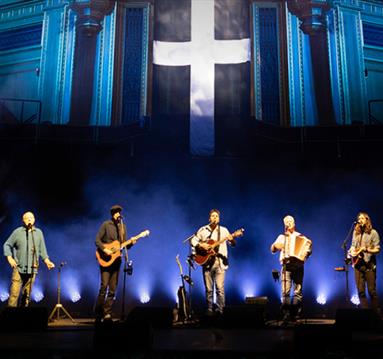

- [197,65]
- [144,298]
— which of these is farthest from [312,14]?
[144,298]

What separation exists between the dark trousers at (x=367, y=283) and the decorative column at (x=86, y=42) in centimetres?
535

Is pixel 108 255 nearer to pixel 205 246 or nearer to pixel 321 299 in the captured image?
pixel 205 246

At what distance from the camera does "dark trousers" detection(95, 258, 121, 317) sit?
21.9 ft

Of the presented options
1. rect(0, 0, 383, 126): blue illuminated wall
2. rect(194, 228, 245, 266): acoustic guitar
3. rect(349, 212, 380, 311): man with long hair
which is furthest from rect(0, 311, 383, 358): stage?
rect(0, 0, 383, 126): blue illuminated wall

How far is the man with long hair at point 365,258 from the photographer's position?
7379mm

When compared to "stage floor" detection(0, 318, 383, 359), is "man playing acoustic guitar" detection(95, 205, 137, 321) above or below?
above

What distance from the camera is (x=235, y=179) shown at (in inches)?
349

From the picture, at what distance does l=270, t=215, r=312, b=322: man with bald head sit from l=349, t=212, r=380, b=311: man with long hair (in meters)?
0.71

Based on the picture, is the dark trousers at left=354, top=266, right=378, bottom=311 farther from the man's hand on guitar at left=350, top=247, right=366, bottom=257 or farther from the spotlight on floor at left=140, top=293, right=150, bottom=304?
the spotlight on floor at left=140, top=293, right=150, bottom=304

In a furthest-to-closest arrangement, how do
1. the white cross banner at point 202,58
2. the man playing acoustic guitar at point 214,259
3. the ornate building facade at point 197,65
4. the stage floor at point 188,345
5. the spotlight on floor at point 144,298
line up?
the ornate building facade at point 197,65, the white cross banner at point 202,58, the spotlight on floor at point 144,298, the man playing acoustic guitar at point 214,259, the stage floor at point 188,345

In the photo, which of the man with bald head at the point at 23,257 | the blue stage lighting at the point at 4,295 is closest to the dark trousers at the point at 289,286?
the man with bald head at the point at 23,257

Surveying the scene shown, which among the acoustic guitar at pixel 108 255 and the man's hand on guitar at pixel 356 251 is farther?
the man's hand on guitar at pixel 356 251

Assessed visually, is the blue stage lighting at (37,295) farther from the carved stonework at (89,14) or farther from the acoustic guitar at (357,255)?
the acoustic guitar at (357,255)

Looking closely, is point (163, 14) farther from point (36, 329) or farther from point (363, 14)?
point (36, 329)
